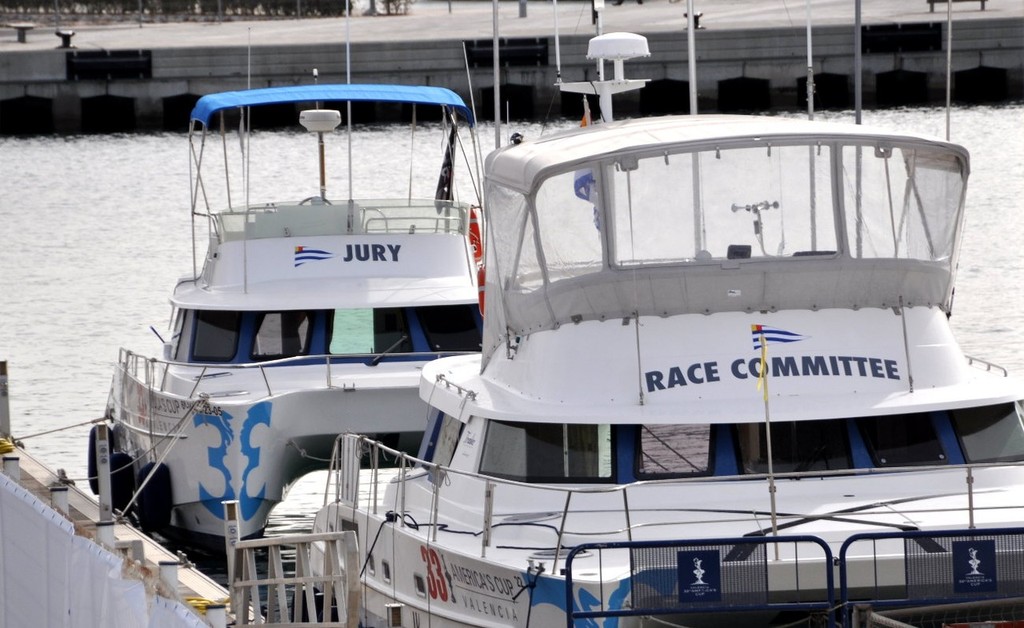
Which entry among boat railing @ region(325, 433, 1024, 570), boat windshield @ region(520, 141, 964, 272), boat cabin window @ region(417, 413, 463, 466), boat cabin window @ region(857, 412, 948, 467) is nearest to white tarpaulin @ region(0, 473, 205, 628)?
boat railing @ region(325, 433, 1024, 570)

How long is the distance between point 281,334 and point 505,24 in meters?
51.6

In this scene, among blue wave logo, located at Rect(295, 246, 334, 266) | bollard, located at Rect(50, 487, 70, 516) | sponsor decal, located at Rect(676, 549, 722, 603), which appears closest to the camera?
sponsor decal, located at Rect(676, 549, 722, 603)

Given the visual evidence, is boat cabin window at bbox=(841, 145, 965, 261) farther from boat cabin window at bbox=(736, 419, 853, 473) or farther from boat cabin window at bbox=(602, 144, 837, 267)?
boat cabin window at bbox=(736, 419, 853, 473)

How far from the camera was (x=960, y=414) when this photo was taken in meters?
12.7

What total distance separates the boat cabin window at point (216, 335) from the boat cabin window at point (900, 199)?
979 centimetres

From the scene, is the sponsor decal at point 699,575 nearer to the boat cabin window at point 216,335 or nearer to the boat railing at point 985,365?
the boat railing at point 985,365

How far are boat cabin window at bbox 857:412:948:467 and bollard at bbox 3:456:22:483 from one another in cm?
676

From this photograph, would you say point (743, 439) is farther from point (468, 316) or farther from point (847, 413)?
point (468, 316)

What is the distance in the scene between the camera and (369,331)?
69.6 feet

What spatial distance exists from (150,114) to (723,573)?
187 feet

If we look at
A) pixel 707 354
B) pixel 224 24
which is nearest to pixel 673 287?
pixel 707 354

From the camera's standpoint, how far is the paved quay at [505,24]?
65312mm

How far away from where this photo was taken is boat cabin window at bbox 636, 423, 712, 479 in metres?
12.4

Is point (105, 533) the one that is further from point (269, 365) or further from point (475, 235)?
point (475, 235)
